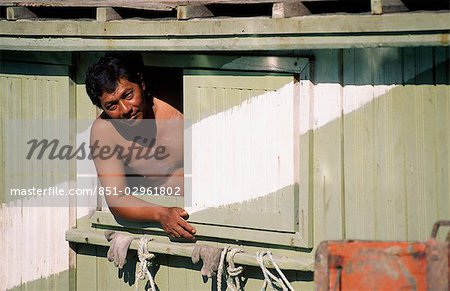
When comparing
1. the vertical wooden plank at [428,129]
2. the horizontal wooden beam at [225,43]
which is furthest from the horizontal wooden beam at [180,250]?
the horizontal wooden beam at [225,43]

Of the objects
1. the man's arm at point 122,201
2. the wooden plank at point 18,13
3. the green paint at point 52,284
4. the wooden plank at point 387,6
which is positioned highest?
the wooden plank at point 18,13

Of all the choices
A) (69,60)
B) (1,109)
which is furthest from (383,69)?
(1,109)

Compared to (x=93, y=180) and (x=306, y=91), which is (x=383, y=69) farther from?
(x=93, y=180)

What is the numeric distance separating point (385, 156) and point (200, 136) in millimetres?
1416

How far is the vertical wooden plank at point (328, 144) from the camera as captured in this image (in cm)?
701

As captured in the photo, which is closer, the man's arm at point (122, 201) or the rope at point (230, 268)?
the rope at point (230, 268)

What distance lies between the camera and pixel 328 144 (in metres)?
7.05

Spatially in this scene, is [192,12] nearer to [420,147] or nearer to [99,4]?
[99,4]

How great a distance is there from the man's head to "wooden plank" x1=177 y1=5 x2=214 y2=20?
1.01 metres

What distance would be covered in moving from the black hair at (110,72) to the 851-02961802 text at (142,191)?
2.05 feet

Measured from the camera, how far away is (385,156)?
6.85 meters

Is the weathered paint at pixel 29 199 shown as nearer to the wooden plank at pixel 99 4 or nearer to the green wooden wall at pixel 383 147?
the wooden plank at pixel 99 4

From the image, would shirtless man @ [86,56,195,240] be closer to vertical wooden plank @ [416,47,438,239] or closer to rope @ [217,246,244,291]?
rope @ [217,246,244,291]

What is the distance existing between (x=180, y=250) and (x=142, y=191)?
3.41 ft
